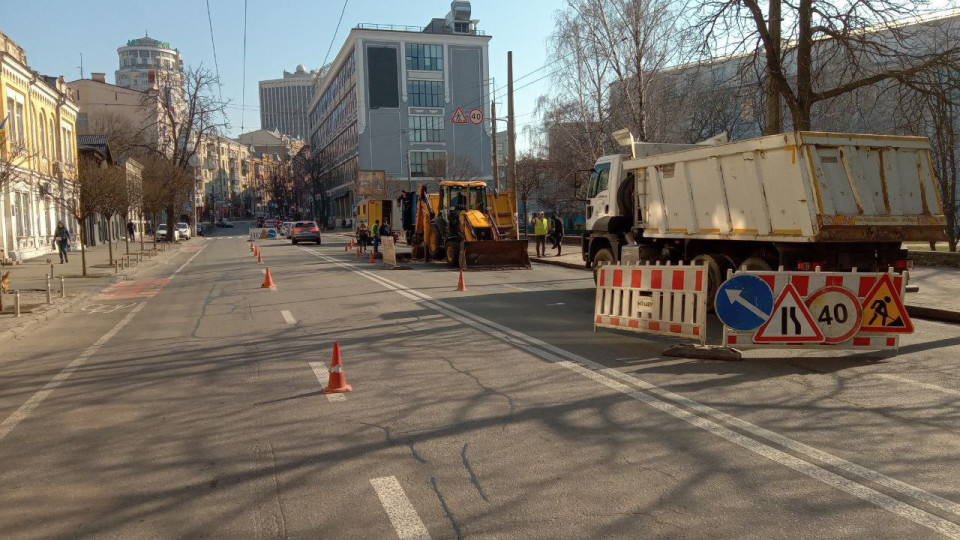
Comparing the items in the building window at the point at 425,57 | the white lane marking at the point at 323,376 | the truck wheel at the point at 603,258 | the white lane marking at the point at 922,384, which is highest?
the building window at the point at 425,57

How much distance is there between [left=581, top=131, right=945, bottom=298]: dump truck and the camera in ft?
34.5

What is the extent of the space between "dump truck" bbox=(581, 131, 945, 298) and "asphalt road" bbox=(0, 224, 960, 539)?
62.9 inches

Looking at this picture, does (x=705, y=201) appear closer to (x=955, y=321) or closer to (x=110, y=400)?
(x=955, y=321)

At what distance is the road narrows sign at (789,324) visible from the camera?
8406 millimetres

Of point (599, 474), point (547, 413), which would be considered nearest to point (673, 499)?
point (599, 474)

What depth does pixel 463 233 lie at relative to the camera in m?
24.5

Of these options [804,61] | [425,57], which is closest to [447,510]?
[804,61]

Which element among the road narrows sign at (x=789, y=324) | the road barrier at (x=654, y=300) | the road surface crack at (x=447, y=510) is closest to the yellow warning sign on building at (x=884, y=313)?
the road narrows sign at (x=789, y=324)

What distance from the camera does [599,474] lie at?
189 inches

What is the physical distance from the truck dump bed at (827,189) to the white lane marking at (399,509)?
801 centimetres

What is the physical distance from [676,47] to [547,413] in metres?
24.5

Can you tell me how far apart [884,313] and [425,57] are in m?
77.5

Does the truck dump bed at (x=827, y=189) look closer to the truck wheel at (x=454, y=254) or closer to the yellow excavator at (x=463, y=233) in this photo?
the yellow excavator at (x=463, y=233)

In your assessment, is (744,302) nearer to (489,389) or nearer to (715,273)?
(489,389)
